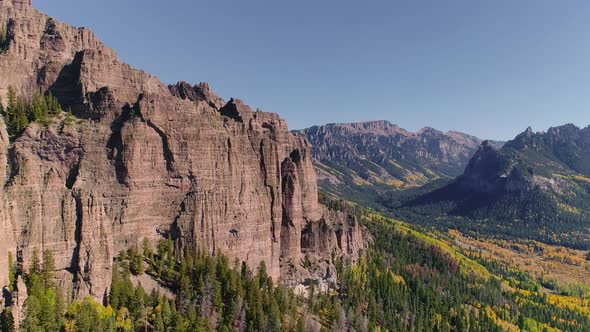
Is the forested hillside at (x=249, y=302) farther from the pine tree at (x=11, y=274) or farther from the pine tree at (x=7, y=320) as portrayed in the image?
the pine tree at (x=11, y=274)

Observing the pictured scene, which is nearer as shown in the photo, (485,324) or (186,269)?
(186,269)

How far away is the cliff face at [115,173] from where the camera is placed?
75562 millimetres

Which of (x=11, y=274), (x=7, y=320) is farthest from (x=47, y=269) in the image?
(x=7, y=320)

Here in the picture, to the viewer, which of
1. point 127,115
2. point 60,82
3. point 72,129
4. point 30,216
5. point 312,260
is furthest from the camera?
point 312,260

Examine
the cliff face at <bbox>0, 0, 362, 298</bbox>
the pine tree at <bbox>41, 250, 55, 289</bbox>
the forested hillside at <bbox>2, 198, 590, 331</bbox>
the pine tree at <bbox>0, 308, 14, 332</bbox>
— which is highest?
the cliff face at <bbox>0, 0, 362, 298</bbox>

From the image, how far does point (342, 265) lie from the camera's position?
486 ft

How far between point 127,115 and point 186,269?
3797 cm

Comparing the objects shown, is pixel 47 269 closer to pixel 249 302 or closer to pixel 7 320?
pixel 7 320

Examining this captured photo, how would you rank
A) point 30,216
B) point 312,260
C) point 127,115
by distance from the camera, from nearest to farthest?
1. point 30,216
2. point 127,115
3. point 312,260

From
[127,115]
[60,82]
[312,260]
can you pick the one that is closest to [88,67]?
[60,82]

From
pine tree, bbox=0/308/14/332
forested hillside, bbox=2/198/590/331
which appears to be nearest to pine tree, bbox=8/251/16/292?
forested hillside, bbox=2/198/590/331

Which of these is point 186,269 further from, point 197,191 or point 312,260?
point 312,260

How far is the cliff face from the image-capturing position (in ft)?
248

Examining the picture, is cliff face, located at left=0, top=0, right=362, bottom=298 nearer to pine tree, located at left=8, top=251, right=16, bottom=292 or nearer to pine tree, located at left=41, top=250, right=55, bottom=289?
pine tree, located at left=8, top=251, right=16, bottom=292
